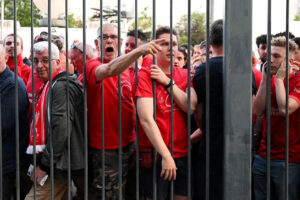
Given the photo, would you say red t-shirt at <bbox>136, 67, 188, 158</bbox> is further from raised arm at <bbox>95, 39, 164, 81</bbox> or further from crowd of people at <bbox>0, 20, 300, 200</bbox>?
raised arm at <bbox>95, 39, 164, 81</bbox>

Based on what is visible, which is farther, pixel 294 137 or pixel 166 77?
pixel 294 137

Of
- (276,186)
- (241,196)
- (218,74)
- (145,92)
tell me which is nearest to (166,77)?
(145,92)

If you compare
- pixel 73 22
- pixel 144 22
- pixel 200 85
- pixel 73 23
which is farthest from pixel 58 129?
pixel 144 22

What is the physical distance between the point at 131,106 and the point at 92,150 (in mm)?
435

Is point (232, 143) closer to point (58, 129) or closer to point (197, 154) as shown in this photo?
point (197, 154)

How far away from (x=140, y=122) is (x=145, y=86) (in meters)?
0.24

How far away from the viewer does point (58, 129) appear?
11.3 feet

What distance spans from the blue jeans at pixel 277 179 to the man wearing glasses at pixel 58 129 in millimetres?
1348

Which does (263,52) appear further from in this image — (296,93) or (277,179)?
(277,179)

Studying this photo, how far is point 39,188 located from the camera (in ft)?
12.3

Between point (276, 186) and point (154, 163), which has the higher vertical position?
point (154, 163)

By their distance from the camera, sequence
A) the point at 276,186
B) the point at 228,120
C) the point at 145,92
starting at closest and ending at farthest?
Result: the point at 228,120, the point at 145,92, the point at 276,186

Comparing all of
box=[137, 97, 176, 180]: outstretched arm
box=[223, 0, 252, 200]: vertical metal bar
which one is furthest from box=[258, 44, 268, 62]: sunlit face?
box=[137, 97, 176, 180]: outstretched arm

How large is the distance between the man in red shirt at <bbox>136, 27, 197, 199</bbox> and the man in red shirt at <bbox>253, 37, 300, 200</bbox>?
1.90 ft
